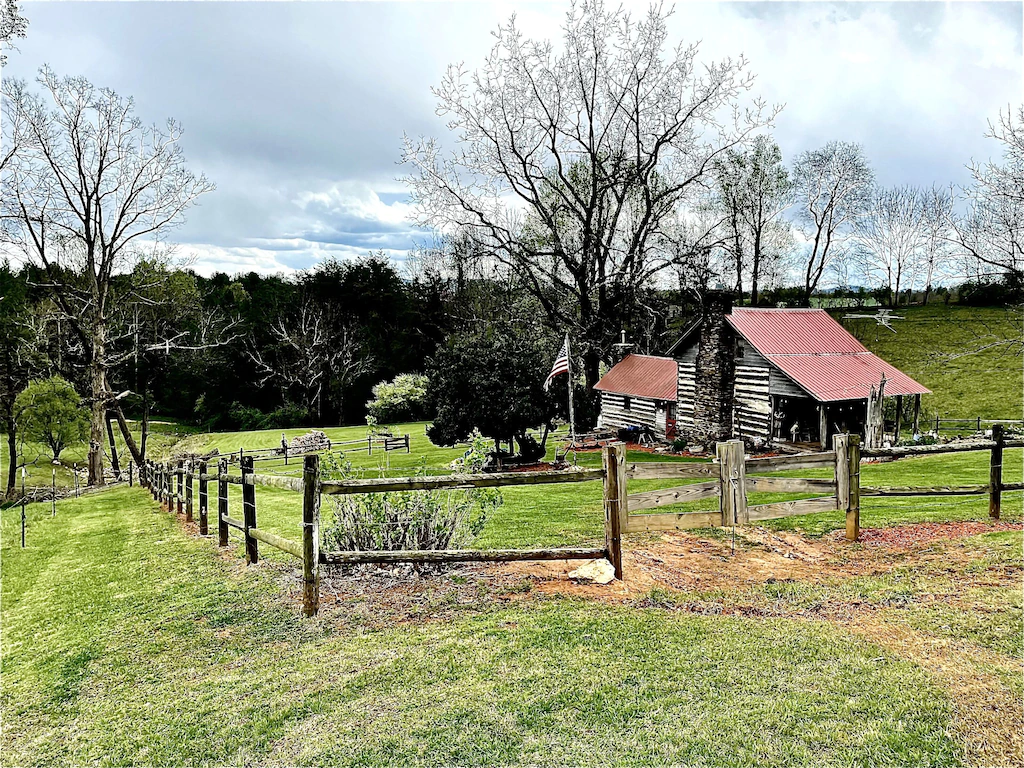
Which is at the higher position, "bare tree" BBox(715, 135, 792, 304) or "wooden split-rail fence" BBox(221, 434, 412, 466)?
"bare tree" BBox(715, 135, 792, 304)

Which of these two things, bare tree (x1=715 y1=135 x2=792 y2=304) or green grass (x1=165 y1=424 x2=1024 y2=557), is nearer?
green grass (x1=165 y1=424 x2=1024 y2=557)

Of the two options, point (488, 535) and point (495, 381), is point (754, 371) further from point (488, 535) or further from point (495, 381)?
point (488, 535)

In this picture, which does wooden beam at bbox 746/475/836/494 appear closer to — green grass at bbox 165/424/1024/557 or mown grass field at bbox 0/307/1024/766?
mown grass field at bbox 0/307/1024/766

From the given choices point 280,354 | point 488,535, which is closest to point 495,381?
point 488,535

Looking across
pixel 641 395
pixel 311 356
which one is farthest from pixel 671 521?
pixel 311 356

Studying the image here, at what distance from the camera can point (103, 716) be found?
4.57m

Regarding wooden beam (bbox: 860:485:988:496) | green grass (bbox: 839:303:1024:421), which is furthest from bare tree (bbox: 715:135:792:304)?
wooden beam (bbox: 860:485:988:496)


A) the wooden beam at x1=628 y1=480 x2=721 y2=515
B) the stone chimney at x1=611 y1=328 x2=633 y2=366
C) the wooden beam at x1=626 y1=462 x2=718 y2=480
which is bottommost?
the wooden beam at x1=628 y1=480 x2=721 y2=515

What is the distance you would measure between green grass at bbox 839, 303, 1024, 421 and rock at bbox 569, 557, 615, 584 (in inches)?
1063

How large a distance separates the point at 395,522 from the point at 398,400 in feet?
120

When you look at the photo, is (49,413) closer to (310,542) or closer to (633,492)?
(633,492)

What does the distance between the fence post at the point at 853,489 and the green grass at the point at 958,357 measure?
23.6 metres

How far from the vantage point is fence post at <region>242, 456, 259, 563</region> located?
24.4ft

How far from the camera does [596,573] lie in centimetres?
671
